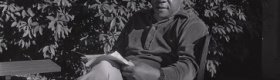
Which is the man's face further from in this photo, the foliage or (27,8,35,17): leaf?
(27,8,35,17): leaf

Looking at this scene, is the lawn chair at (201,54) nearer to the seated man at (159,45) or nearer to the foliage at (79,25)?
the seated man at (159,45)

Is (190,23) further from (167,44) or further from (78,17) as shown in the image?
(78,17)

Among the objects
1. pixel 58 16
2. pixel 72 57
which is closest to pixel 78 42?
pixel 72 57

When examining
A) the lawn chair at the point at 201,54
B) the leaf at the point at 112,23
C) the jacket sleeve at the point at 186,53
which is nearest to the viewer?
the jacket sleeve at the point at 186,53

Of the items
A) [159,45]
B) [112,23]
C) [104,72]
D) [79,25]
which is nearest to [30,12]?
[79,25]

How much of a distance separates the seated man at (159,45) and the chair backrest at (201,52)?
33mm

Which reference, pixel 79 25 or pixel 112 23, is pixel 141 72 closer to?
pixel 112 23

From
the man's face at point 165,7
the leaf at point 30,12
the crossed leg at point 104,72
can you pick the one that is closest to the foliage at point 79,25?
the leaf at point 30,12

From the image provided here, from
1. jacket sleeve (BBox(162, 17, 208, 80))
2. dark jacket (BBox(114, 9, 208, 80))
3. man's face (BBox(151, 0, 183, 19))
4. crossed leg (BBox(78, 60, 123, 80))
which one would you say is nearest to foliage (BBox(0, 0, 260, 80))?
dark jacket (BBox(114, 9, 208, 80))

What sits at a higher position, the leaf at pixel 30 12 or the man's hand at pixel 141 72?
the leaf at pixel 30 12

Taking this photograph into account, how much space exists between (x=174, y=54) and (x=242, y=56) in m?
2.70

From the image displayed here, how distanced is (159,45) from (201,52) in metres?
0.29

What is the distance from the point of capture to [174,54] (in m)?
2.46

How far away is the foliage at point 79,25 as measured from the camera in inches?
162
